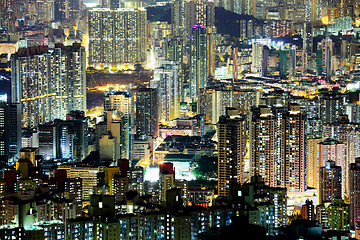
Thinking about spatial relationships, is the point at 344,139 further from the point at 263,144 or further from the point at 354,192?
the point at 354,192

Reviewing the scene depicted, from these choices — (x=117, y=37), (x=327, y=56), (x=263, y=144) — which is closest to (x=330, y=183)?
(x=263, y=144)

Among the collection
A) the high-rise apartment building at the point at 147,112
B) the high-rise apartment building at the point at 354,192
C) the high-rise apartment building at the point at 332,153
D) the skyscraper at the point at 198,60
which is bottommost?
the high-rise apartment building at the point at 354,192

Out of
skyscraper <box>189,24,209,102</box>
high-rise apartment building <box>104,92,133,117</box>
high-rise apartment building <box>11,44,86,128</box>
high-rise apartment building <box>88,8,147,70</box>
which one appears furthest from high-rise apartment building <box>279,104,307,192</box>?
high-rise apartment building <box>88,8,147,70</box>

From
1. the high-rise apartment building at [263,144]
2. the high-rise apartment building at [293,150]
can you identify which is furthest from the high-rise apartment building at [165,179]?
the high-rise apartment building at [293,150]

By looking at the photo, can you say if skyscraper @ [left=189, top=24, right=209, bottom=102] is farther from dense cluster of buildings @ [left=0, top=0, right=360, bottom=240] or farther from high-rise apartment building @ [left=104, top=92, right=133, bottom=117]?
high-rise apartment building @ [left=104, top=92, right=133, bottom=117]

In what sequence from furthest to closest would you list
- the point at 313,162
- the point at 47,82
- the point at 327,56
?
the point at 327,56 < the point at 47,82 < the point at 313,162

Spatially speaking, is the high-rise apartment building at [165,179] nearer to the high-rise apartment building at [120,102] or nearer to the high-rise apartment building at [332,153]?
the high-rise apartment building at [332,153]
